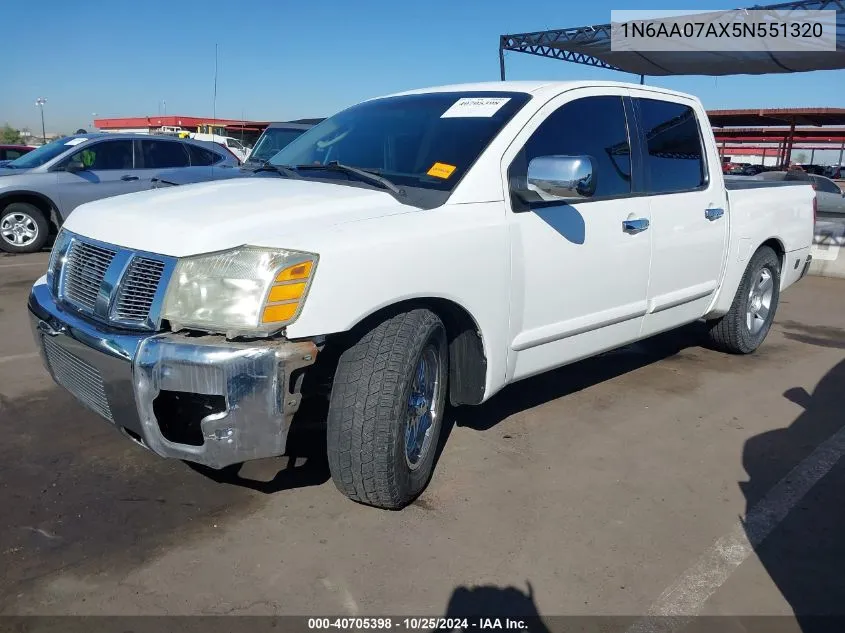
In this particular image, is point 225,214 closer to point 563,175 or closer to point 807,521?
point 563,175

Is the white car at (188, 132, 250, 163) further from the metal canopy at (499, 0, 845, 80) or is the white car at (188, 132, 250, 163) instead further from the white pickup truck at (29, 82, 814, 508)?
the white pickup truck at (29, 82, 814, 508)

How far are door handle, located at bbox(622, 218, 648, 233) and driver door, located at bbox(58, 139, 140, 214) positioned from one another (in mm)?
7876

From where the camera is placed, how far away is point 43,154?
983 cm

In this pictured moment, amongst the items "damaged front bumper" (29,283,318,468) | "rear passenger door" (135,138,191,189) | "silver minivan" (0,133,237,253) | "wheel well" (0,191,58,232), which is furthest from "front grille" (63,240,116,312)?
"wheel well" (0,191,58,232)

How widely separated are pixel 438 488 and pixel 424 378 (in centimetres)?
56

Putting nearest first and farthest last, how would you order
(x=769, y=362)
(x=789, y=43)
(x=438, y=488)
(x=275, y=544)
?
(x=275, y=544) < (x=438, y=488) < (x=769, y=362) < (x=789, y=43)

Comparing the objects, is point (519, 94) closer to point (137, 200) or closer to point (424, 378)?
point (424, 378)

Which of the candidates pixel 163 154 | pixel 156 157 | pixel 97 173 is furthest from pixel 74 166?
pixel 163 154

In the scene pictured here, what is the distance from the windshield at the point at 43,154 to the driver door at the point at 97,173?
0.21 meters

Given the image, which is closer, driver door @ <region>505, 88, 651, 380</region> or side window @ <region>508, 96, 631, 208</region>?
driver door @ <region>505, 88, 651, 380</region>

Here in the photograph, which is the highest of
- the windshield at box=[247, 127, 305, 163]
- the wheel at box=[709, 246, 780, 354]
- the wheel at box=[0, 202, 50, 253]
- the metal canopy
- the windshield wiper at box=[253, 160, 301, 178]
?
the metal canopy

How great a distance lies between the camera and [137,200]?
3.13 m

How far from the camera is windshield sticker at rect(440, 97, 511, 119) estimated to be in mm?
3521

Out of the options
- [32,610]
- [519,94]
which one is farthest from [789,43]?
[32,610]
